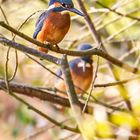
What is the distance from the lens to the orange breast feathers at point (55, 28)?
2.25 m

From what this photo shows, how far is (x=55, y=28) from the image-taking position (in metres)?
2.35

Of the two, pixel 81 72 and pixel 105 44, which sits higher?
pixel 105 44

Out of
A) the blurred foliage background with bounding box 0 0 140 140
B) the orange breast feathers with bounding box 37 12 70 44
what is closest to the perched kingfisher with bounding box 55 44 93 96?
the blurred foliage background with bounding box 0 0 140 140

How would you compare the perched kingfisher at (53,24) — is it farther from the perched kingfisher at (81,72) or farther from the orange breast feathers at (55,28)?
the perched kingfisher at (81,72)

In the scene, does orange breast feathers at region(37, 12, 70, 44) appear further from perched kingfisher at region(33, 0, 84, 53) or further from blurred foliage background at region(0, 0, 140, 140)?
blurred foliage background at region(0, 0, 140, 140)

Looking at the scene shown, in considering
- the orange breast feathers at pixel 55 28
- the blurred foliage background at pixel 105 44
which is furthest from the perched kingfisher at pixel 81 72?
the orange breast feathers at pixel 55 28

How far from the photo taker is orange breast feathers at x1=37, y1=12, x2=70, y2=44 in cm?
225

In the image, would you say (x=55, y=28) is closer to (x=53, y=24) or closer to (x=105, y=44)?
(x=53, y=24)

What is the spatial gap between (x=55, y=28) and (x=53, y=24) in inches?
1.2

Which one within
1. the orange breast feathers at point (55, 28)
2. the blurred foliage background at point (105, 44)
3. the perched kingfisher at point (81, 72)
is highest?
the orange breast feathers at point (55, 28)

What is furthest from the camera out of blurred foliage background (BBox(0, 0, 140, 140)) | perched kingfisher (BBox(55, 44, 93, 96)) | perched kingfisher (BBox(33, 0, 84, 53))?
perched kingfisher (BBox(55, 44, 93, 96))

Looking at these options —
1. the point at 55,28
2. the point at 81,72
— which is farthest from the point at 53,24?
the point at 81,72

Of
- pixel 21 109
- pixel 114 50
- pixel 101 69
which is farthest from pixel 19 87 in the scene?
pixel 21 109

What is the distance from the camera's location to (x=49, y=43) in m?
2.25
